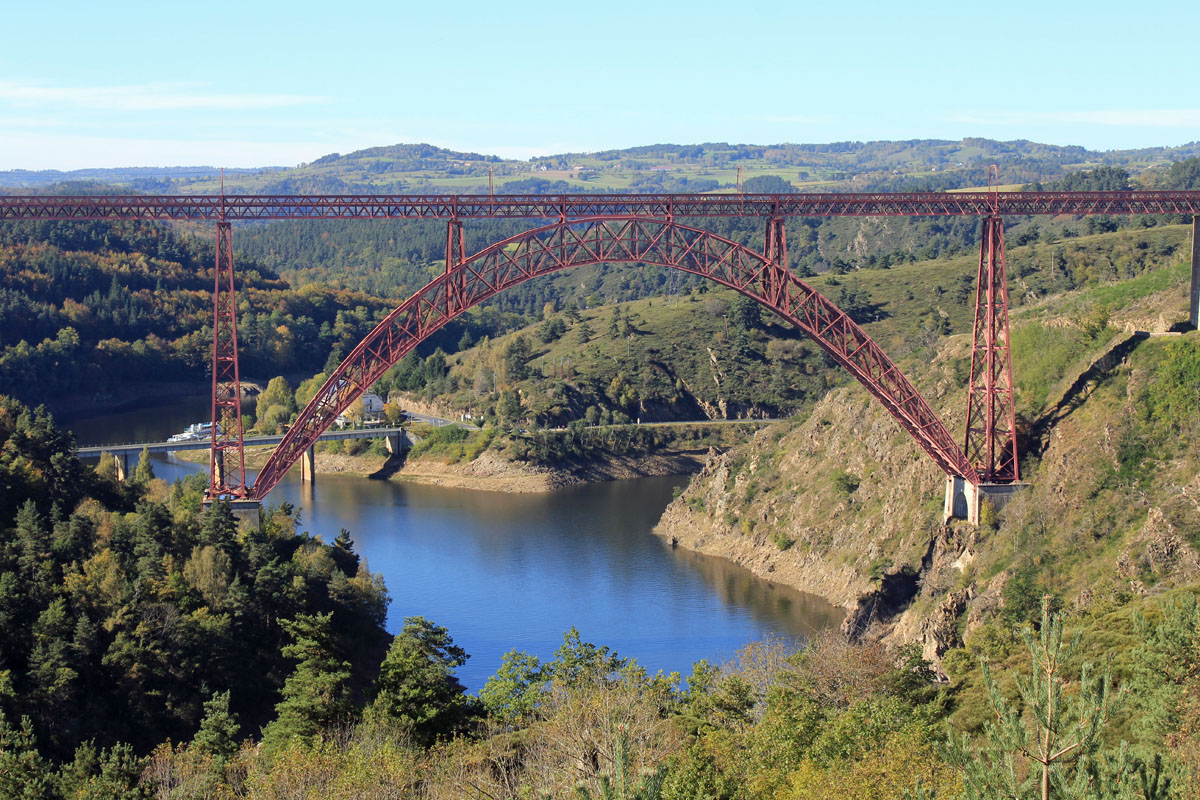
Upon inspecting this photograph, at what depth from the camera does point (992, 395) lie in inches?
1709

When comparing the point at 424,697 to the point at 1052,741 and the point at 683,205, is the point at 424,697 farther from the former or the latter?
the point at 683,205

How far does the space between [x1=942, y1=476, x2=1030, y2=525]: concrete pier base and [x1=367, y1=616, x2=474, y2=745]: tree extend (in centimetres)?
1950

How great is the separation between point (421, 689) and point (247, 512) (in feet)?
61.8

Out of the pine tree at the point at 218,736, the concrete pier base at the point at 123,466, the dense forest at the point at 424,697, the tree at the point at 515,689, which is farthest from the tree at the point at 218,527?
the concrete pier base at the point at 123,466

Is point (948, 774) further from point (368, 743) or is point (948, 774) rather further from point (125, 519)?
point (125, 519)

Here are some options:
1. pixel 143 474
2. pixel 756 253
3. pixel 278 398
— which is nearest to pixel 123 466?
pixel 278 398

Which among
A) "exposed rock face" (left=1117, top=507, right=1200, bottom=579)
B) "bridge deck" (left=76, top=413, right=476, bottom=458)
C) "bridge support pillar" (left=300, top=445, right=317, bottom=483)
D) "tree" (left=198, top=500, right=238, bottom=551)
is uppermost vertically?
"exposed rock face" (left=1117, top=507, right=1200, bottom=579)

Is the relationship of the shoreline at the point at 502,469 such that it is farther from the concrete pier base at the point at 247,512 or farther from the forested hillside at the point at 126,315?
the concrete pier base at the point at 247,512

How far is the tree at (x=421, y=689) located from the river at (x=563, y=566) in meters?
7.30

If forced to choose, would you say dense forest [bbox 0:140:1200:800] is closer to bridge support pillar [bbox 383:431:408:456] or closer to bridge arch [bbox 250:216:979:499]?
bridge support pillar [bbox 383:431:408:456]

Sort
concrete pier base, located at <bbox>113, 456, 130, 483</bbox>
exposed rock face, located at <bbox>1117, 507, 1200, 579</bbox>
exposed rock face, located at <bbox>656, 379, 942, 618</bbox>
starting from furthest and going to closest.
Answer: concrete pier base, located at <bbox>113, 456, 130, 483</bbox> → exposed rock face, located at <bbox>656, 379, 942, 618</bbox> → exposed rock face, located at <bbox>1117, 507, 1200, 579</bbox>

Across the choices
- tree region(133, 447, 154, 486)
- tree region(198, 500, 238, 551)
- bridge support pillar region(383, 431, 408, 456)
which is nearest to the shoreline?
bridge support pillar region(383, 431, 408, 456)

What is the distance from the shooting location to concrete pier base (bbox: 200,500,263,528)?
153 feet

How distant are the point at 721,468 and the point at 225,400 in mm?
22446
